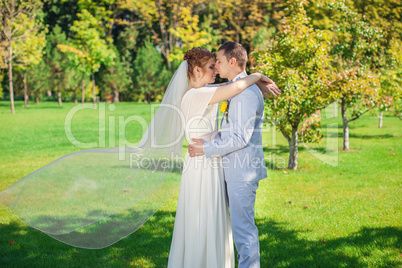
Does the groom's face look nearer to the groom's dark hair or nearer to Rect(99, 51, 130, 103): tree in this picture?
the groom's dark hair

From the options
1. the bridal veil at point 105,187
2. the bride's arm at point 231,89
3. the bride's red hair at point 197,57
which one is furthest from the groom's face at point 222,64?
the bridal veil at point 105,187

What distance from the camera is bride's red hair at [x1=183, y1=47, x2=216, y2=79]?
11.5 feet

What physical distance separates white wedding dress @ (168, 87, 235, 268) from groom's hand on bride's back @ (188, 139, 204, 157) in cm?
11

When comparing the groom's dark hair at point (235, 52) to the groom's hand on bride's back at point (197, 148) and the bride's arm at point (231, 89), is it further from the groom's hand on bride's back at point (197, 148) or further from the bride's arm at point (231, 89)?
the groom's hand on bride's back at point (197, 148)

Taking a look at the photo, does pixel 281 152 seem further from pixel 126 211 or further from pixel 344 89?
pixel 126 211

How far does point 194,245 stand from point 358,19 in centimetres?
1287

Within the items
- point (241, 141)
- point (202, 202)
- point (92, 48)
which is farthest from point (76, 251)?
point (92, 48)

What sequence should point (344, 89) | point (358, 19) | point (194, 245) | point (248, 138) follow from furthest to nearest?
1. point (358, 19)
2. point (344, 89)
3. point (194, 245)
4. point (248, 138)

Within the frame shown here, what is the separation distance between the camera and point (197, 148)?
3354mm

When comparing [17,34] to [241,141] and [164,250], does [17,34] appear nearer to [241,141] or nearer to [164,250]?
[164,250]

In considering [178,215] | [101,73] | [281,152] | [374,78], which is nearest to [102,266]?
[178,215]

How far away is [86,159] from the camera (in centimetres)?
377

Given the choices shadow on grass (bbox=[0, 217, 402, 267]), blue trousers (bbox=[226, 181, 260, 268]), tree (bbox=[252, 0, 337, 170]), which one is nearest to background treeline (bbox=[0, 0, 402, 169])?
tree (bbox=[252, 0, 337, 170])

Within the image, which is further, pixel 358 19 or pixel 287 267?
pixel 358 19
